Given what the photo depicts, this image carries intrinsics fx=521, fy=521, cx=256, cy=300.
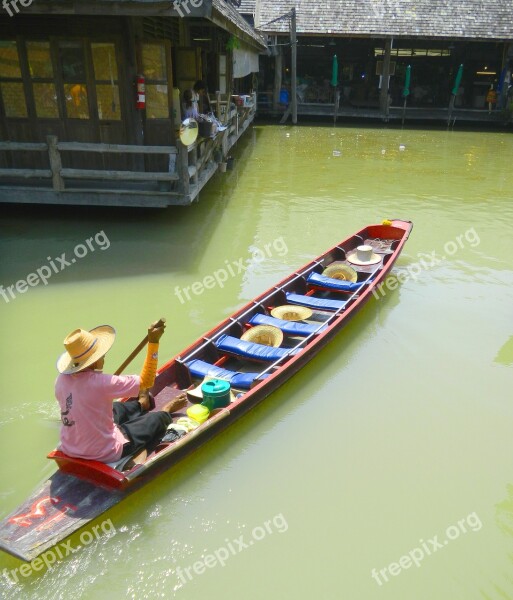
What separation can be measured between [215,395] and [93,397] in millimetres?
1406

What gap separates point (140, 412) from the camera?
4.68 meters

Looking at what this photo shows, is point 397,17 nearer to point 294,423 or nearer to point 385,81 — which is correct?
point 385,81

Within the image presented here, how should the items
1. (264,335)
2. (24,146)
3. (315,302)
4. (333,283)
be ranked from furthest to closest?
(24,146), (333,283), (315,302), (264,335)

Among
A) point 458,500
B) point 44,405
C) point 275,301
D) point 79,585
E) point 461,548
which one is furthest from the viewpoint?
point 275,301

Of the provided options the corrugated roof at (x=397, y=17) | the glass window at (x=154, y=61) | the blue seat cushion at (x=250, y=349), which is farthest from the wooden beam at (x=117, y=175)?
the corrugated roof at (x=397, y=17)

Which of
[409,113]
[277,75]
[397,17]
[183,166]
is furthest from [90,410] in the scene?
[397,17]

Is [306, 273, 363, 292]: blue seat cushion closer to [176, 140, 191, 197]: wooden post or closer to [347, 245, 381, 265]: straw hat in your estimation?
[347, 245, 381, 265]: straw hat

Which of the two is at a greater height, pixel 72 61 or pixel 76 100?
pixel 72 61

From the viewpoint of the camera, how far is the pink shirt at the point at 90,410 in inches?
148

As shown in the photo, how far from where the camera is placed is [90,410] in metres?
3.81

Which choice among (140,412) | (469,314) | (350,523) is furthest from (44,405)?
(469,314)

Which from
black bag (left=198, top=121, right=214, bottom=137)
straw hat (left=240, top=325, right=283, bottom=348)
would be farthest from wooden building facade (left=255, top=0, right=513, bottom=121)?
straw hat (left=240, top=325, right=283, bottom=348)

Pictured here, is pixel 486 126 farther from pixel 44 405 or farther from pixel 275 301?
pixel 44 405

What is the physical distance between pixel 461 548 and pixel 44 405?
159 inches
